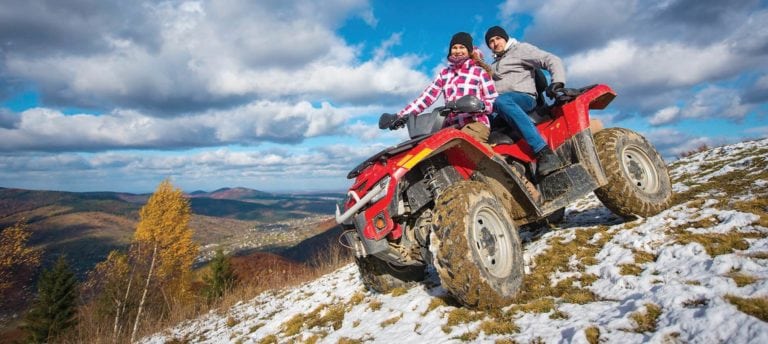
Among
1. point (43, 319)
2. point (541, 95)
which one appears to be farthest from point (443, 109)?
point (43, 319)

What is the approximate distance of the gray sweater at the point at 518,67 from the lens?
5.27m

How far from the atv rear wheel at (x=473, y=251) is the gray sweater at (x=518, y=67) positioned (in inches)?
84.2

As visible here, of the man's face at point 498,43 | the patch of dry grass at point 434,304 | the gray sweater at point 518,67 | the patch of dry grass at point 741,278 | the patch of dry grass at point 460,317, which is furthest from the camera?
the man's face at point 498,43

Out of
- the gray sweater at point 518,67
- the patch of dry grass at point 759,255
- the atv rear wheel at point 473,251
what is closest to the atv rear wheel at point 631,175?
the gray sweater at point 518,67

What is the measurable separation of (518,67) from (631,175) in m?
2.05

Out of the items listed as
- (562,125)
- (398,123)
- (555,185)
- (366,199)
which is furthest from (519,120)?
(366,199)

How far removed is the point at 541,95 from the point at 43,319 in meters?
50.5

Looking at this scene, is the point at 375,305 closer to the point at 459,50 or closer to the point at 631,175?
the point at 459,50

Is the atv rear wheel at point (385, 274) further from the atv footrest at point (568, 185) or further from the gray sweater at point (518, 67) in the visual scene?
the gray sweater at point (518, 67)

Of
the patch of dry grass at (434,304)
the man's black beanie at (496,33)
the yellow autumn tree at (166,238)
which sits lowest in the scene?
the yellow autumn tree at (166,238)

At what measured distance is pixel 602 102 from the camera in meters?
5.52

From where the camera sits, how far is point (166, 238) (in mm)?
35406

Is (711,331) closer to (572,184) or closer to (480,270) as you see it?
(480,270)

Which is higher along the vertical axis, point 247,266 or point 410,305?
point 410,305
